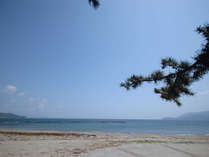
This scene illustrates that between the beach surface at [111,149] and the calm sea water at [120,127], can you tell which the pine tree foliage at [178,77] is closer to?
the beach surface at [111,149]

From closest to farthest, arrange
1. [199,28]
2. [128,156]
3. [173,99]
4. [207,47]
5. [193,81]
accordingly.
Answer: [207,47] < [199,28] < [193,81] < [173,99] < [128,156]

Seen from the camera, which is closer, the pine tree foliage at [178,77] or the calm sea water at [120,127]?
the pine tree foliage at [178,77]

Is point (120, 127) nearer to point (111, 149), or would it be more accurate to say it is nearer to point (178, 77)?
point (111, 149)

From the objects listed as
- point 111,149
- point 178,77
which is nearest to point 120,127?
point 111,149

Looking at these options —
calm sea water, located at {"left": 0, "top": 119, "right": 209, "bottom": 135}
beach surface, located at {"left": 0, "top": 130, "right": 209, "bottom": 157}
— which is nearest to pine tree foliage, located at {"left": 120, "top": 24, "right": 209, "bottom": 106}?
beach surface, located at {"left": 0, "top": 130, "right": 209, "bottom": 157}

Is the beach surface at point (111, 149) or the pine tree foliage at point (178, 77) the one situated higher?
the pine tree foliage at point (178, 77)

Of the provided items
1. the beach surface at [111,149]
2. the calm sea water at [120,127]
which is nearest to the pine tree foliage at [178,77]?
the beach surface at [111,149]

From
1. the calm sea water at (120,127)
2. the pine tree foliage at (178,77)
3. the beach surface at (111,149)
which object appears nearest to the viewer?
the pine tree foliage at (178,77)

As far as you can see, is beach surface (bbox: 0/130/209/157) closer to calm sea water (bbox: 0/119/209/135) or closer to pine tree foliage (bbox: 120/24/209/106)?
pine tree foliage (bbox: 120/24/209/106)

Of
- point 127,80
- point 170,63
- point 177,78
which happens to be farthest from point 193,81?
point 127,80

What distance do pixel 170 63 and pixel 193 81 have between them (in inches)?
22.3

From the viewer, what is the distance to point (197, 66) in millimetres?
2248

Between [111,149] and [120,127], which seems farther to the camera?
[120,127]

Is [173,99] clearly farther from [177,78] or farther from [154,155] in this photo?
[154,155]
